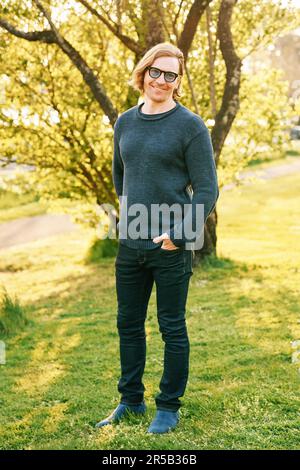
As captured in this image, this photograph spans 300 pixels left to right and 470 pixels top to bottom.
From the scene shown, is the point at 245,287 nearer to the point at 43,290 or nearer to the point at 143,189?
the point at 43,290

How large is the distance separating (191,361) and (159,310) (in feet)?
5.82

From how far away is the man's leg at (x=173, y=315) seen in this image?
152 inches

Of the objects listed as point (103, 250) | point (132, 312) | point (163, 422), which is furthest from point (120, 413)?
point (103, 250)

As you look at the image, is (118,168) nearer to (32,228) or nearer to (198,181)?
(198,181)

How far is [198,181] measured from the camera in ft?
12.3

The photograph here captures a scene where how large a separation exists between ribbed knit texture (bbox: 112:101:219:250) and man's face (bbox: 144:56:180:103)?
0.09 metres

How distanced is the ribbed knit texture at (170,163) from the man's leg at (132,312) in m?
0.13

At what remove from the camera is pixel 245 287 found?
845 centimetres

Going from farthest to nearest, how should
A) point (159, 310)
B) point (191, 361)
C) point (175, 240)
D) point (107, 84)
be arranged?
point (107, 84) → point (191, 361) → point (159, 310) → point (175, 240)

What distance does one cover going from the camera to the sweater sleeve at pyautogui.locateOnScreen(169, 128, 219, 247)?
12.2 feet

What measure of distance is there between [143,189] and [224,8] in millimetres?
5539

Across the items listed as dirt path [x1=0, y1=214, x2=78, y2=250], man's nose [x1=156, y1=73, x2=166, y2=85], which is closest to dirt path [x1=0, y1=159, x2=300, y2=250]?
dirt path [x1=0, y1=214, x2=78, y2=250]

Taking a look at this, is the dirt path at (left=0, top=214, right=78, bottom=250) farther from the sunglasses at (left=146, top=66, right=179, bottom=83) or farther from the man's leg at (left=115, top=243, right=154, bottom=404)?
the sunglasses at (left=146, top=66, right=179, bottom=83)
